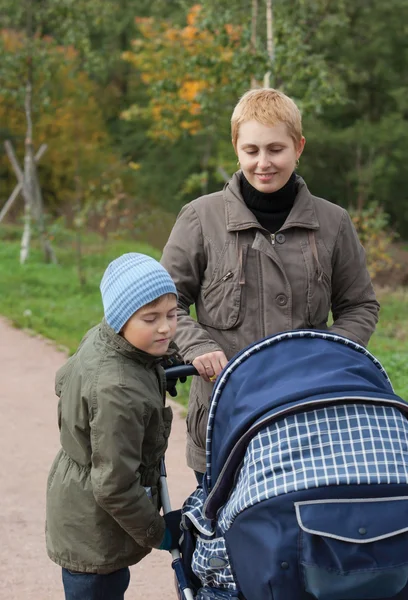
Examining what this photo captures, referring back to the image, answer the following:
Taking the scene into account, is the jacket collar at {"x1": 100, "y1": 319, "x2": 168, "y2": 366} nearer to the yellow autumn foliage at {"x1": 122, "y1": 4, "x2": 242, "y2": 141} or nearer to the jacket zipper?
the jacket zipper

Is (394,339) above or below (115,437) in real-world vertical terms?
below

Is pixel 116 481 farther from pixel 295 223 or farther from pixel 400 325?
pixel 400 325

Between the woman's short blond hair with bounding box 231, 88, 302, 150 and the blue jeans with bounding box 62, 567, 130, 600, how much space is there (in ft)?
4.96

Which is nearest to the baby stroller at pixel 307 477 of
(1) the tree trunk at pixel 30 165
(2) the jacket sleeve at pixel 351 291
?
(2) the jacket sleeve at pixel 351 291

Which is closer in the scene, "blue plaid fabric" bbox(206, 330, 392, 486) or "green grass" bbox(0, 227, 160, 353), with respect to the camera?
"blue plaid fabric" bbox(206, 330, 392, 486)

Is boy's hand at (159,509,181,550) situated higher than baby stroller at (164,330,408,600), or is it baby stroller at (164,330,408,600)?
baby stroller at (164,330,408,600)

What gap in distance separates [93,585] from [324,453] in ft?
3.45

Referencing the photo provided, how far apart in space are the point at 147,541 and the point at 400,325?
32.0 feet

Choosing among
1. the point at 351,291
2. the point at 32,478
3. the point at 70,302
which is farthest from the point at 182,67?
the point at 351,291

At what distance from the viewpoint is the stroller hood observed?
96.7 inches

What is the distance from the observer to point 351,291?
131 inches

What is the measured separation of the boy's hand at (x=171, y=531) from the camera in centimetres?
300

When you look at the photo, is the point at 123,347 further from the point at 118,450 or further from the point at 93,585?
the point at 93,585

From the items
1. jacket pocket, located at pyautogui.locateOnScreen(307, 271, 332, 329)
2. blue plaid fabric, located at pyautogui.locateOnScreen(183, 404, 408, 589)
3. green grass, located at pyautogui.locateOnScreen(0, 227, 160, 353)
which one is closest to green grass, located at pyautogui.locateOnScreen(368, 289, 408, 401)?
green grass, located at pyautogui.locateOnScreen(0, 227, 160, 353)
